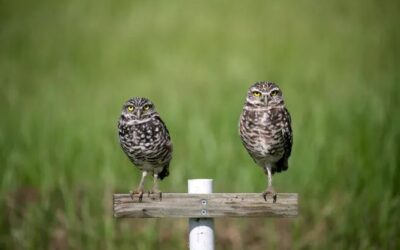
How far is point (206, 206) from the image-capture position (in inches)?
189

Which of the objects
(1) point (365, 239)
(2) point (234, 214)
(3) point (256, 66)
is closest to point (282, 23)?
(3) point (256, 66)

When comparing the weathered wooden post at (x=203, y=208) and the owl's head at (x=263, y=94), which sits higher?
the owl's head at (x=263, y=94)

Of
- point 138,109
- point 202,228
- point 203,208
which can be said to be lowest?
point 202,228

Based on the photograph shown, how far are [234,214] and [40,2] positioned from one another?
9.72 metres

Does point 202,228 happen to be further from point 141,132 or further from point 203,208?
point 141,132

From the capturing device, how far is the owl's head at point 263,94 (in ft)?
17.4

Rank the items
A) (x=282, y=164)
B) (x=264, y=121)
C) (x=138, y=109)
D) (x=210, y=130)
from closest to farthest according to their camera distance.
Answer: (x=138, y=109)
(x=264, y=121)
(x=282, y=164)
(x=210, y=130)

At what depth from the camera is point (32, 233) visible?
7.69 m

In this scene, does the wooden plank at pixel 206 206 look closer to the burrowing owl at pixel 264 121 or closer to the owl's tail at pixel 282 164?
the burrowing owl at pixel 264 121

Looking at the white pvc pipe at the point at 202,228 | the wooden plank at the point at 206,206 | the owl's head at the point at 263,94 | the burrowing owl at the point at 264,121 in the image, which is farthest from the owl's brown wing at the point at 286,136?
the white pvc pipe at the point at 202,228

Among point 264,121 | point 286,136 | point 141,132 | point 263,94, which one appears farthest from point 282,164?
point 141,132

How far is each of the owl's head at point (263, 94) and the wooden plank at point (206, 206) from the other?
Result: 70 cm

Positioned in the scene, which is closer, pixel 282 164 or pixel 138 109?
pixel 138 109

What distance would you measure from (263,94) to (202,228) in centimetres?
100
